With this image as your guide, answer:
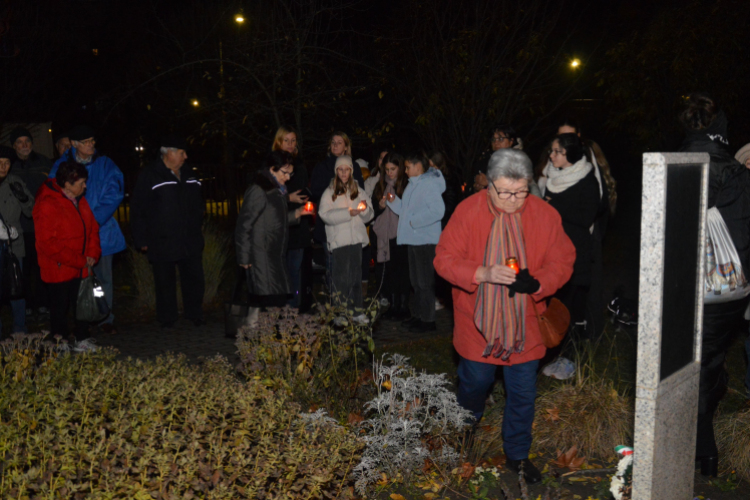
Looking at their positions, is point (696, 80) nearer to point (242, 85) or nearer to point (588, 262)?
point (242, 85)

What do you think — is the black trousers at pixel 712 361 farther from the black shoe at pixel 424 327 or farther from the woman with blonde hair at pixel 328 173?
the woman with blonde hair at pixel 328 173

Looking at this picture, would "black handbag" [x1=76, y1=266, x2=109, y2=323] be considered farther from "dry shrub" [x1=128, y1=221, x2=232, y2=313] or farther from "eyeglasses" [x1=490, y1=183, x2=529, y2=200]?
"eyeglasses" [x1=490, y1=183, x2=529, y2=200]

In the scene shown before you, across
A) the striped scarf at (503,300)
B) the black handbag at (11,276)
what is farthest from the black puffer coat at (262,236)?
the striped scarf at (503,300)

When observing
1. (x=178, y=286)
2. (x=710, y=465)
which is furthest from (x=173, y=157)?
(x=710, y=465)

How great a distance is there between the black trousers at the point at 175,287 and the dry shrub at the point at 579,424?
469 centimetres

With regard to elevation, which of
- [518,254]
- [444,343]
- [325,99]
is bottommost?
[444,343]

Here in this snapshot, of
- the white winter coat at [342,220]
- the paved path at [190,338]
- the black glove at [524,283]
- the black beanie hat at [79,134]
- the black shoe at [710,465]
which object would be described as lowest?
the black shoe at [710,465]

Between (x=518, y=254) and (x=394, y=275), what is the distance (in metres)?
4.92

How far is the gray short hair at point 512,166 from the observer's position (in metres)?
4.27

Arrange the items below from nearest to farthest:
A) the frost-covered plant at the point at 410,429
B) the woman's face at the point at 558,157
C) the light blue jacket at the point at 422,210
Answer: the frost-covered plant at the point at 410,429 → the woman's face at the point at 558,157 → the light blue jacket at the point at 422,210

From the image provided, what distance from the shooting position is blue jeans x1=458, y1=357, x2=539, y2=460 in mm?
4586

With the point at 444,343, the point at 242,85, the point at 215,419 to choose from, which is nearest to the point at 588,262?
the point at 444,343

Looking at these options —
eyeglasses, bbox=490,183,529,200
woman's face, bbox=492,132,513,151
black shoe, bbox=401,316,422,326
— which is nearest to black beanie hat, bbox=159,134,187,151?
black shoe, bbox=401,316,422,326

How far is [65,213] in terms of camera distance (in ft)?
23.6
